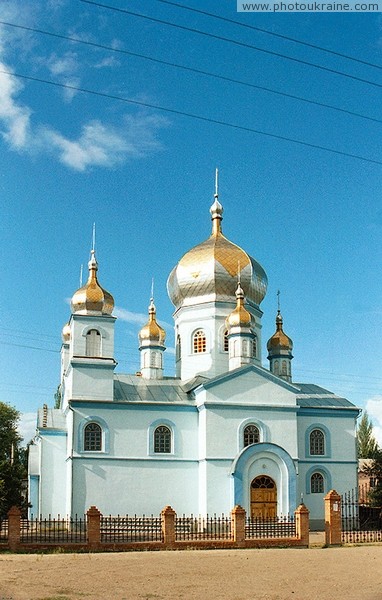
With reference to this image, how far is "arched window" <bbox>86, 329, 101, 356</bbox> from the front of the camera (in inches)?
1126

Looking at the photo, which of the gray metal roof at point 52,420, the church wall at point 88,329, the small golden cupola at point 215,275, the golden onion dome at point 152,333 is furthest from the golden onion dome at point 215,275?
the gray metal roof at point 52,420

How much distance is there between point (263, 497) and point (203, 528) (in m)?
3.28

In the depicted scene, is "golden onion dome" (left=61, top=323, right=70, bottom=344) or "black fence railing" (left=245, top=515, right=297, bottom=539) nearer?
"black fence railing" (left=245, top=515, right=297, bottom=539)

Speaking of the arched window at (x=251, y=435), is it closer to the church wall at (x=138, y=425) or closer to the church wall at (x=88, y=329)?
the church wall at (x=138, y=425)

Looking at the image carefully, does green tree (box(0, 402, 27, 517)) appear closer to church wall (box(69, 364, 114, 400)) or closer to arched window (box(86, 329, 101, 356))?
church wall (box(69, 364, 114, 400))

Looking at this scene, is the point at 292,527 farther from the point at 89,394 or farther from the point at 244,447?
the point at 89,394

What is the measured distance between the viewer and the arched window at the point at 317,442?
99.2 ft

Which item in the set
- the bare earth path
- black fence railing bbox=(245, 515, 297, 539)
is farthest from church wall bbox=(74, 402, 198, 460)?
the bare earth path

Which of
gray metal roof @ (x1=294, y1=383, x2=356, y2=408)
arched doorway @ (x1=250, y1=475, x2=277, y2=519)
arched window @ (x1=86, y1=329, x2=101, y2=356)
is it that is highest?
arched window @ (x1=86, y1=329, x2=101, y2=356)

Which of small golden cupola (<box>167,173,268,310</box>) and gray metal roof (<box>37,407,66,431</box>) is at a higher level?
small golden cupola (<box>167,173,268,310</box>)

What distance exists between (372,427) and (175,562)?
4525cm

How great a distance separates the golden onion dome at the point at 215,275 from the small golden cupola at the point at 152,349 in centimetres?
150

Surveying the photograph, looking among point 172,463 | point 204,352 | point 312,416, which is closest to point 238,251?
point 204,352

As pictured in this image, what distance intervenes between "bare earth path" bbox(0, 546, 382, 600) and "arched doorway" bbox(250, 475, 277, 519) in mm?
7551
